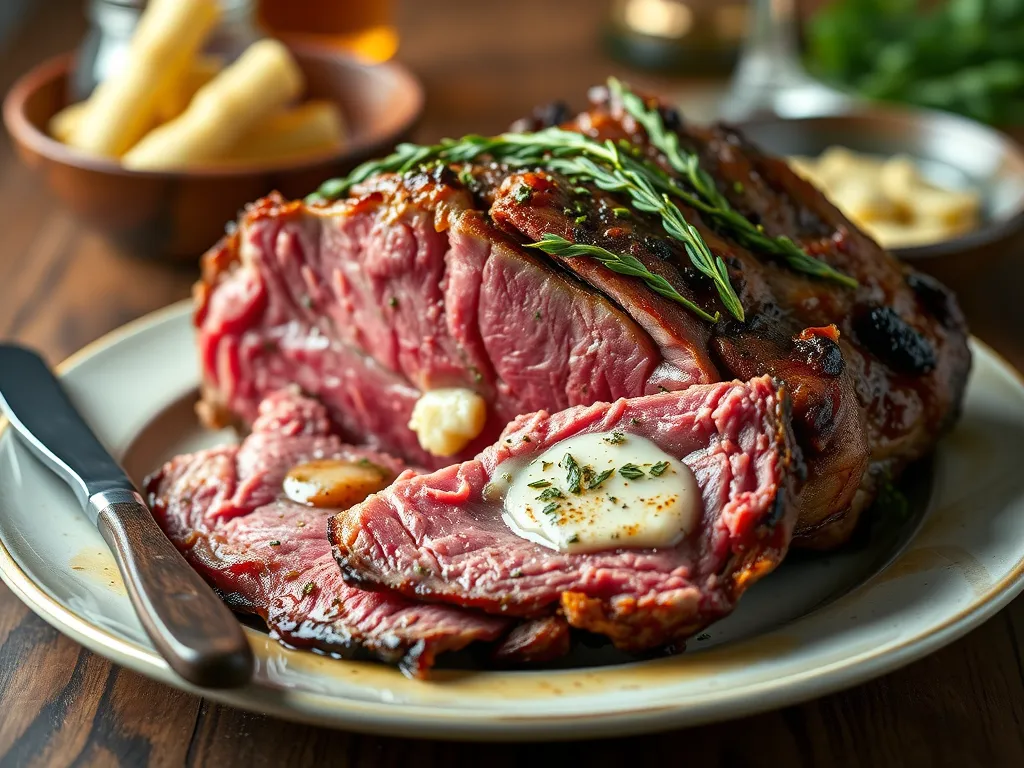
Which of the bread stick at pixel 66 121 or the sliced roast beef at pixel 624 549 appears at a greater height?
the sliced roast beef at pixel 624 549

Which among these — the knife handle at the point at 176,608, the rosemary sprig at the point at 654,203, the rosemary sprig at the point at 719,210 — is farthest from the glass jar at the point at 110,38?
the knife handle at the point at 176,608

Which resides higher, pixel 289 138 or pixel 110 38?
pixel 110 38

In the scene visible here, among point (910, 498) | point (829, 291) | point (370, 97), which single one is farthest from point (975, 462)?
point (370, 97)

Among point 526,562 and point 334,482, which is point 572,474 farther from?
point 334,482

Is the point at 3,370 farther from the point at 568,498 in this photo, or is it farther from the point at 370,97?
the point at 370,97

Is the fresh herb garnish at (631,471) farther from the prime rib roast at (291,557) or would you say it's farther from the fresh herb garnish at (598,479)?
the prime rib roast at (291,557)

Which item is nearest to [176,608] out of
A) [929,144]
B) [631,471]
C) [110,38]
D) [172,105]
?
[631,471]

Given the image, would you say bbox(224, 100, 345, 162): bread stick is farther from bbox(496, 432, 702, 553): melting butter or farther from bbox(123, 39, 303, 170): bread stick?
bbox(496, 432, 702, 553): melting butter
